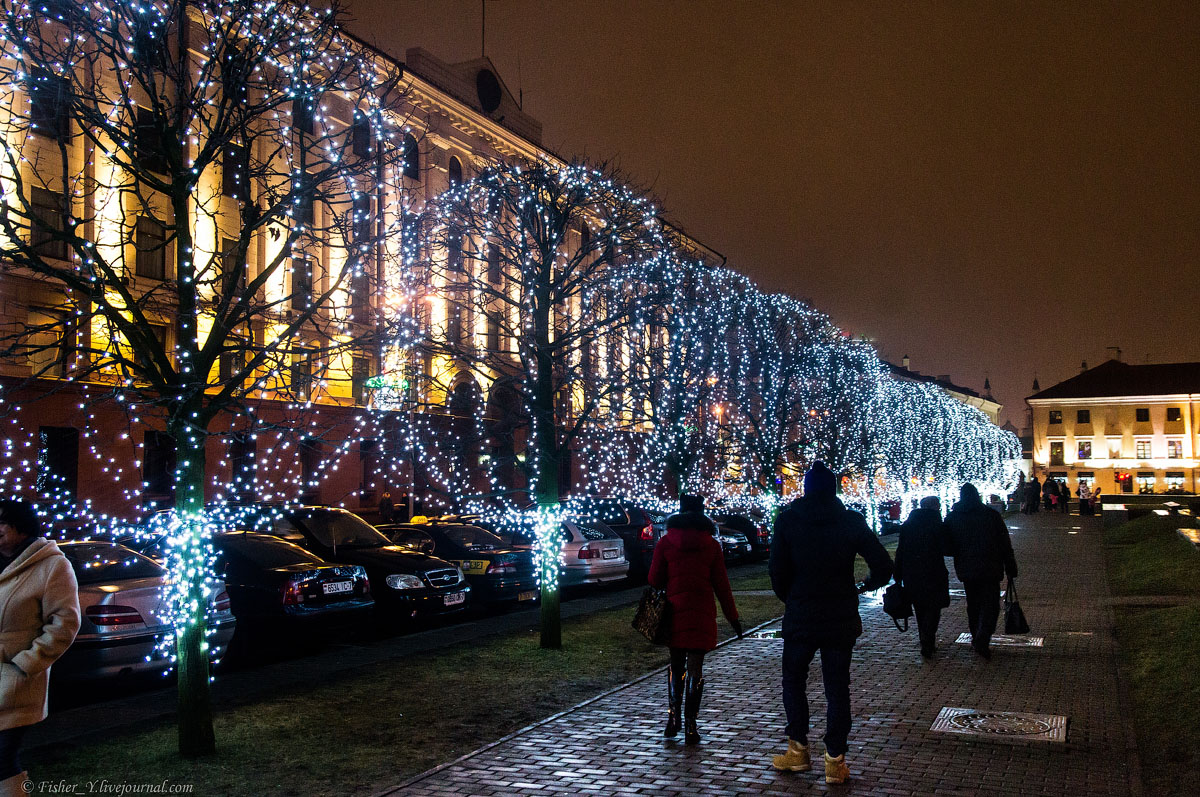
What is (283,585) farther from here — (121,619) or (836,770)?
(836,770)

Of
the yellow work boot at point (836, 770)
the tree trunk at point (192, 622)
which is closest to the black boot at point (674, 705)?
the yellow work boot at point (836, 770)

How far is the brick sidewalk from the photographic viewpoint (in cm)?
613

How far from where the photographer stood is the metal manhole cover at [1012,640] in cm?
1162

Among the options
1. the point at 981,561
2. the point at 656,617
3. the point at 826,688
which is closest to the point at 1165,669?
the point at 981,561

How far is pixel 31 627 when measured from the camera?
15.4ft

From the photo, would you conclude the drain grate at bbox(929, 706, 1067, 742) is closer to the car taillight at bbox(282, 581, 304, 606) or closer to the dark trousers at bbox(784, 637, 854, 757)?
the dark trousers at bbox(784, 637, 854, 757)

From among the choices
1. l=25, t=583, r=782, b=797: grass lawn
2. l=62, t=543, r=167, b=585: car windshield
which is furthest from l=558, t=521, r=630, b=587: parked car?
l=62, t=543, r=167, b=585: car windshield

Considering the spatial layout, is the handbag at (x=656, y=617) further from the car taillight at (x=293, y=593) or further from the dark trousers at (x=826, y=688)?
the car taillight at (x=293, y=593)

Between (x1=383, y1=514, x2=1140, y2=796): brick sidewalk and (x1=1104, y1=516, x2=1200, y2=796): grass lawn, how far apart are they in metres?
0.18

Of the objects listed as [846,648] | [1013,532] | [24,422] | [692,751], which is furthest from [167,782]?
[1013,532]

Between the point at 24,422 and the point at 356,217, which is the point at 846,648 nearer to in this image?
the point at 356,217

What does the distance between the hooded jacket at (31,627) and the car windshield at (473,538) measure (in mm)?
11443

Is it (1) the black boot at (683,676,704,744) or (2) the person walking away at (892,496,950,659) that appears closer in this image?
(1) the black boot at (683,676,704,744)

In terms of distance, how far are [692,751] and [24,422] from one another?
21568 mm
